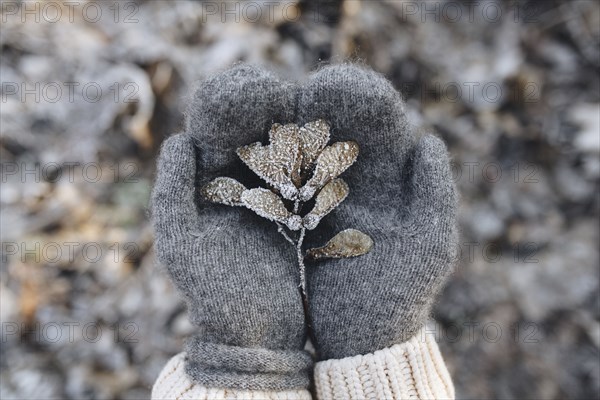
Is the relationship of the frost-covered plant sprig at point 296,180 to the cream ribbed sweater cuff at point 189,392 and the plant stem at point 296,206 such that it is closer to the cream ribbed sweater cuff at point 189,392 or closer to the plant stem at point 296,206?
the plant stem at point 296,206

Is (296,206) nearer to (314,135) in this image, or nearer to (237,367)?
(314,135)

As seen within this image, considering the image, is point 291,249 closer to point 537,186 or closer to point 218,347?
point 218,347

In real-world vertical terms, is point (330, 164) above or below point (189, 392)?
above

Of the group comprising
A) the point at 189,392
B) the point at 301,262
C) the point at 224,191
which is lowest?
the point at 189,392

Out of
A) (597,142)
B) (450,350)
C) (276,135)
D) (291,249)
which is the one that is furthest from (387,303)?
(597,142)

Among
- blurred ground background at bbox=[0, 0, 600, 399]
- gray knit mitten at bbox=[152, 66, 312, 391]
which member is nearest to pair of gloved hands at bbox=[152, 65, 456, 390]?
gray knit mitten at bbox=[152, 66, 312, 391]

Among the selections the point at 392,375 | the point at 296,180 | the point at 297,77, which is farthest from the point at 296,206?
the point at 297,77

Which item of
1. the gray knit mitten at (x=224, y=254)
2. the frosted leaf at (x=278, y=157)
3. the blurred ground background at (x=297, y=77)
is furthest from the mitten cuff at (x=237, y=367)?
the blurred ground background at (x=297, y=77)
